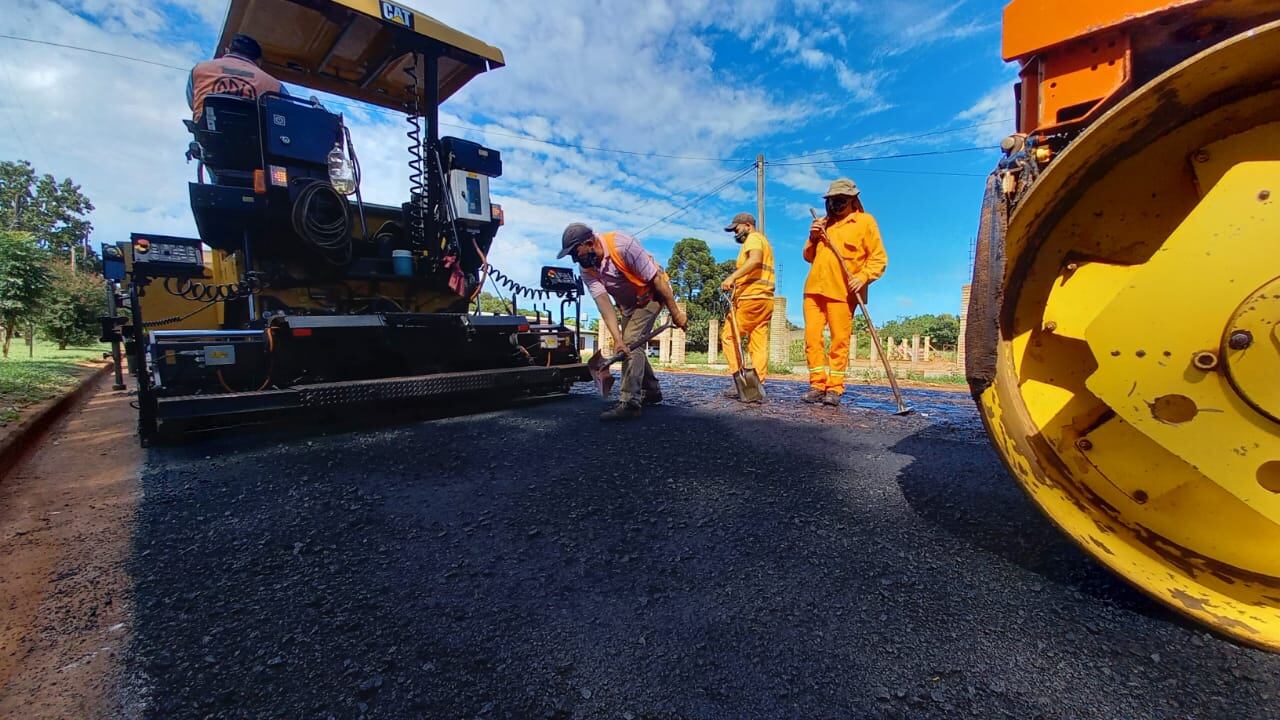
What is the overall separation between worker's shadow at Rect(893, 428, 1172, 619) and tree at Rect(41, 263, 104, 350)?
2338cm

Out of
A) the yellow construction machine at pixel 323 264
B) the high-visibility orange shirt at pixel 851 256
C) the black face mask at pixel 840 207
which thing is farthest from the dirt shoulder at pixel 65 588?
the black face mask at pixel 840 207

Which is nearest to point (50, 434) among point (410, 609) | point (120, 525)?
point (120, 525)

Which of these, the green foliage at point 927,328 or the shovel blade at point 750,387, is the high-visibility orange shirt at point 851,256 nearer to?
the shovel blade at point 750,387

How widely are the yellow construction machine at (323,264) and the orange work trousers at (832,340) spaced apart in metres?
2.09

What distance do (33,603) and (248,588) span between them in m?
0.64

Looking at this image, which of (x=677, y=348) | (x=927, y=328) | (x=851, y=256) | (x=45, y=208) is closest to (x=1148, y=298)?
(x=851, y=256)

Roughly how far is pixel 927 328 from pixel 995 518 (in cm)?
3714

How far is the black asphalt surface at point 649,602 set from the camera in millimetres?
1057

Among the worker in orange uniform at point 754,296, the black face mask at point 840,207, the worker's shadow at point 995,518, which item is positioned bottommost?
the worker's shadow at point 995,518

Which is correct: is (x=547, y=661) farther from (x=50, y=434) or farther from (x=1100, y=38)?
(x=50, y=434)

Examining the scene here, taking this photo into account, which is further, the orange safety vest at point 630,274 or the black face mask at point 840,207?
the black face mask at point 840,207

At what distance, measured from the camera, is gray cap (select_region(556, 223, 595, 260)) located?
12.5ft

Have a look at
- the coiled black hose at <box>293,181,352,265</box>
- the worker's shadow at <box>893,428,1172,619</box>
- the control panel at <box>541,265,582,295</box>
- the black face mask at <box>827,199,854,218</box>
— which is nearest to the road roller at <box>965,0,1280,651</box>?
the worker's shadow at <box>893,428,1172,619</box>

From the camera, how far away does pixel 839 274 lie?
4.30 metres
